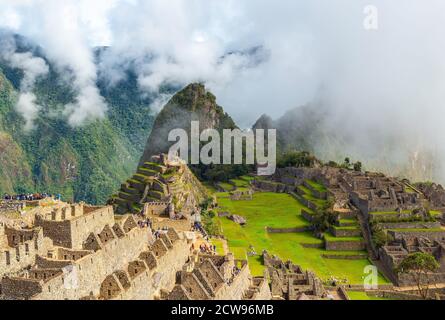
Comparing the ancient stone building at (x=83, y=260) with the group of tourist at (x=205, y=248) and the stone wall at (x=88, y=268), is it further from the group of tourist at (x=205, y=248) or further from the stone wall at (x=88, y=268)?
the group of tourist at (x=205, y=248)

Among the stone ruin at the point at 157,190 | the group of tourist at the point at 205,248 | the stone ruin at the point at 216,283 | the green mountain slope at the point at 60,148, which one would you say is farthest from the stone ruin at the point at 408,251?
the green mountain slope at the point at 60,148

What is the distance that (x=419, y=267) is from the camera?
3156 centimetres

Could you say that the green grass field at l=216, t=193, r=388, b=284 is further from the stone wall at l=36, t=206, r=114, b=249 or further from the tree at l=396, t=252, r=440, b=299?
the stone wall at l=36, t=206, r=114, b=249

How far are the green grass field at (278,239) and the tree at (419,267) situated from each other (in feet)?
6.97

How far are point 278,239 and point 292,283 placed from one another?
17.8 m

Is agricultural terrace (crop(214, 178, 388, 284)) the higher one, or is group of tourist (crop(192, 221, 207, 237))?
group of tourist (crop(192, 221, 207, 237))

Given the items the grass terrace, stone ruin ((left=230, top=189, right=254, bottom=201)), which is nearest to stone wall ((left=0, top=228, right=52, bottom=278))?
the grass terrace

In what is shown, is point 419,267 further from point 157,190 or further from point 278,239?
point 157,190

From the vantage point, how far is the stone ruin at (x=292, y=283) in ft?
72.4

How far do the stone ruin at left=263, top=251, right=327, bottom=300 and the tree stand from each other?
274 inches

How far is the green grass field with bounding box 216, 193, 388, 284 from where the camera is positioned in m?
34.2

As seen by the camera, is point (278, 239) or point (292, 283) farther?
point (278, 239)

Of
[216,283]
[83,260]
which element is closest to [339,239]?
[216,283]
